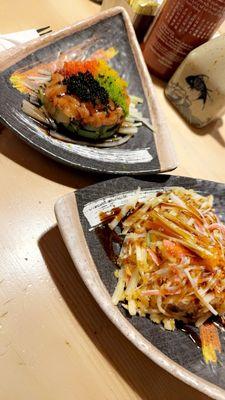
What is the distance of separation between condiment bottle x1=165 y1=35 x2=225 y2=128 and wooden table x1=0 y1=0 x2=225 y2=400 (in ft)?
2.41

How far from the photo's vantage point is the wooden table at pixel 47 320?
2.70 feet

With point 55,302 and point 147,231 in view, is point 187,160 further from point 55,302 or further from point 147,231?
point 55,302

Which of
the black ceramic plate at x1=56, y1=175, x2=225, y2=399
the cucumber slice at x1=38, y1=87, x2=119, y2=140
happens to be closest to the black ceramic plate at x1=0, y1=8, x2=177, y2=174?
the cucumber slice at x1=38, y1=87, x2=119, y2=140

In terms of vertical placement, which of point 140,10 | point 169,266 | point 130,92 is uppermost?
point 140,10

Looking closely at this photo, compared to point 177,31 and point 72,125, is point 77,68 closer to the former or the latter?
point 72,125

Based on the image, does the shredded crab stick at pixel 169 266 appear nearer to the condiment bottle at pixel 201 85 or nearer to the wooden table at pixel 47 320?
the wooden table at pixel 47 320

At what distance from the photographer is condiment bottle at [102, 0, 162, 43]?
66.9 inches

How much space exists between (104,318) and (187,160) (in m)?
0.80

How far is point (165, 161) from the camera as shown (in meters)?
1.29

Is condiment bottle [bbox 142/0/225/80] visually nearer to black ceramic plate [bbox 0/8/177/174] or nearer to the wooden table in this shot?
black ceramic plate [bbox 0/8/177/174]

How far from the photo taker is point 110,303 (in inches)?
34.6

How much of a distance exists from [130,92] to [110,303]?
2.99 feet

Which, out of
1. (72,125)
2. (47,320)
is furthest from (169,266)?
(72,125)

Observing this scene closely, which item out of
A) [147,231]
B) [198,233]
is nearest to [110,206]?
[147,231]
